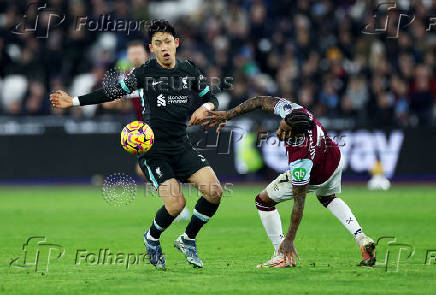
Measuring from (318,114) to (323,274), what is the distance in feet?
44.7

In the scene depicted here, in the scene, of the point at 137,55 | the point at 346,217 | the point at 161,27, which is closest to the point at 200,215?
the point at 346,217

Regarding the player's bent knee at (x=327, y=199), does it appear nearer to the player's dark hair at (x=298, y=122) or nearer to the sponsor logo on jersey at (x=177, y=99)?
the player's dark hair at (x=298, y=122)

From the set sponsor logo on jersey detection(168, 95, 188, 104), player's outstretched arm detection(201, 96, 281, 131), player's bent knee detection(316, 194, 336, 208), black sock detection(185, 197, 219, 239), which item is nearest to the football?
sponsor logo on jersey detection(168, 95, 188, 104)

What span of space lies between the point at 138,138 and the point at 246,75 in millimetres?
14261

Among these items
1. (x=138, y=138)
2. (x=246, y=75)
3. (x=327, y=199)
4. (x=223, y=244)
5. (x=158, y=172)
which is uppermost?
(x=138, y=138)

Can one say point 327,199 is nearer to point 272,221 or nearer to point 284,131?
point 272,221

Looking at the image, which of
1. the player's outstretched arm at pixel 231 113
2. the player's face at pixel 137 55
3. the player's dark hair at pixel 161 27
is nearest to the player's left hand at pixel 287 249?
the player's outstretched arm at pixel 231 113

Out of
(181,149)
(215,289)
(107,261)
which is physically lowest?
(107,261)

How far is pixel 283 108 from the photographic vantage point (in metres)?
9.59

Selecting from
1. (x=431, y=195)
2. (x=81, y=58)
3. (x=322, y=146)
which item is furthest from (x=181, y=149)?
(x=81, y=58)

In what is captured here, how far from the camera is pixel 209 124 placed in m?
9.69

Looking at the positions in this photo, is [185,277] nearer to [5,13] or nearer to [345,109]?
[345,109]

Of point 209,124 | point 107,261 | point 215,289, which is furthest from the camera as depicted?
point 107,261

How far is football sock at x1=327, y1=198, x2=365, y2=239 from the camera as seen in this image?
9953 mm
